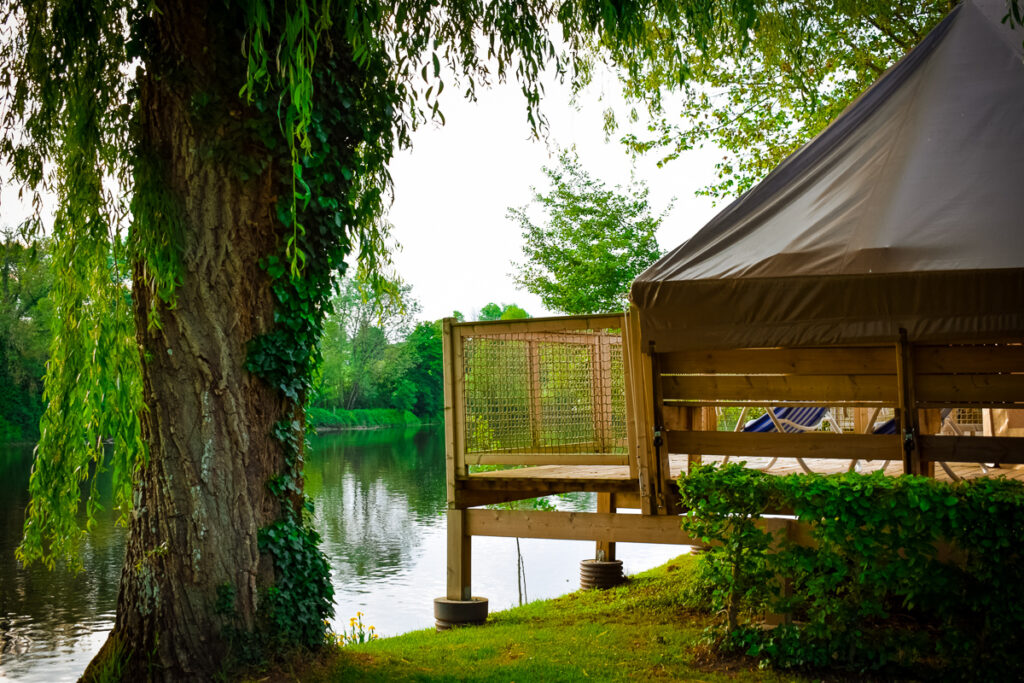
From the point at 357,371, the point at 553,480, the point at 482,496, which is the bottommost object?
the point at 482,496

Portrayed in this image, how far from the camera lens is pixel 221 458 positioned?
5.14 m

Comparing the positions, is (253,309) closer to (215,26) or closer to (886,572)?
(215,26)

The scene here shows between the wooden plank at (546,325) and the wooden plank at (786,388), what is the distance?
0.80 metres

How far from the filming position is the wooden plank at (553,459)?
648cm

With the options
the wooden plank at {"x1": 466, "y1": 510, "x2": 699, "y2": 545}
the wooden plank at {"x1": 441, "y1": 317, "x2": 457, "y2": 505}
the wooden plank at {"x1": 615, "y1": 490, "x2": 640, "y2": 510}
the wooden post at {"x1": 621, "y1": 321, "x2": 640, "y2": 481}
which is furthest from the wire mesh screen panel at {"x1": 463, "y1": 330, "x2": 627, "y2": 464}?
the wooden plank at {"x1": 615, "y1": 490, "x2": 640, "y2": 510}

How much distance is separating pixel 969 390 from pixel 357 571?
12.2 metres

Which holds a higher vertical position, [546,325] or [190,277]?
[190,277]

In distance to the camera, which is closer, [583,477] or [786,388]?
[786,388]

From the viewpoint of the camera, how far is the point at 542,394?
7.76 metres

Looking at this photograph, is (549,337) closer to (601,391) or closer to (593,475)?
(601,391)

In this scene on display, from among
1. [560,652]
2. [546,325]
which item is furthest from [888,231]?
[560,652]

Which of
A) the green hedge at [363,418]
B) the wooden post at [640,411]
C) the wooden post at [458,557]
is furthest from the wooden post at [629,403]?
the green hedge at [363,418]

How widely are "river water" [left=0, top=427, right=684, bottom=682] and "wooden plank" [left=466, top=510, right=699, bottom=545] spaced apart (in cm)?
285

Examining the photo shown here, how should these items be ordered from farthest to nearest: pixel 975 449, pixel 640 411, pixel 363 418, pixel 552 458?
pixel 363 418, pixel 552 458, pixel 640 411, pixel 975 449
